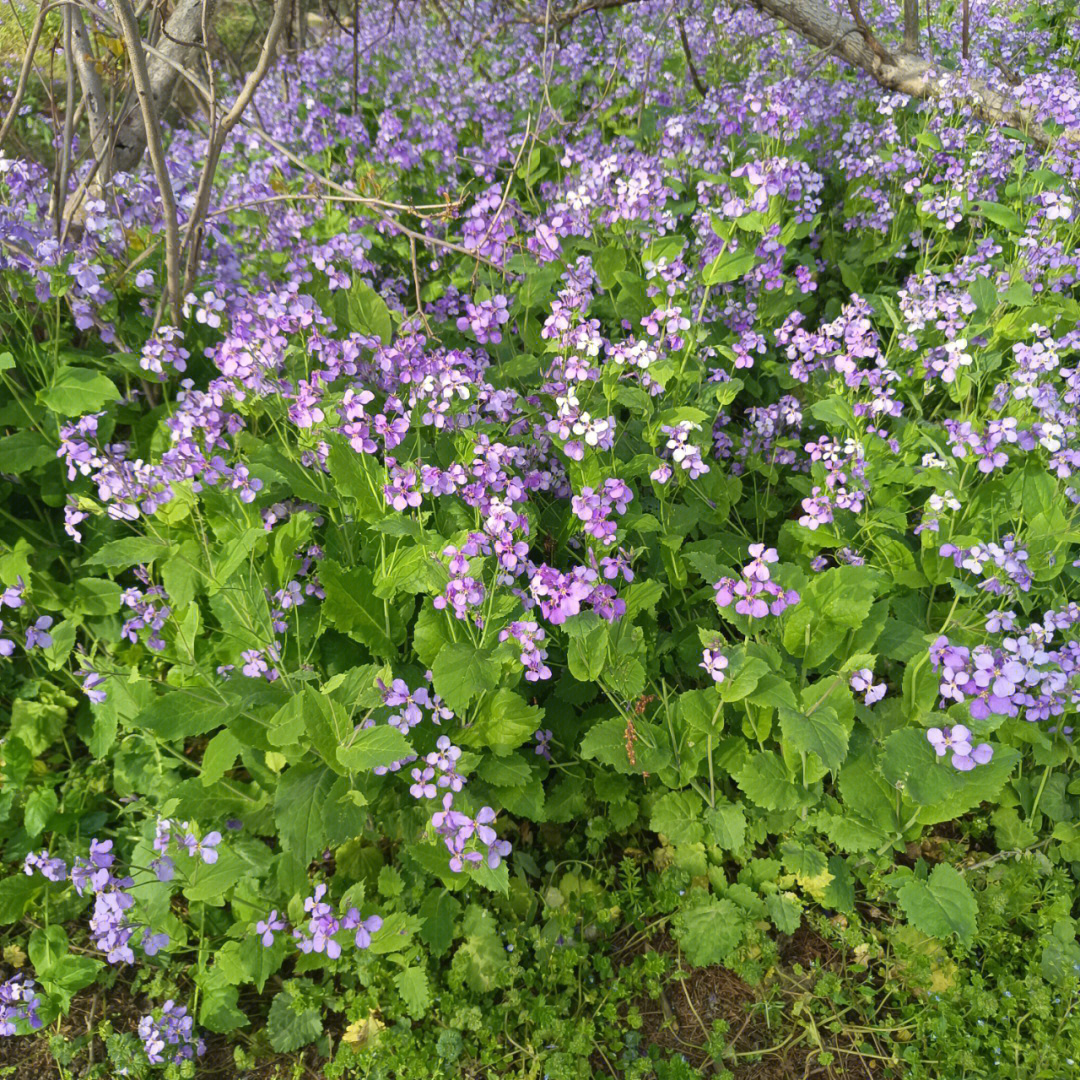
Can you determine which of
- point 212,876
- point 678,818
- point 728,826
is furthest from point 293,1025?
point 728,826

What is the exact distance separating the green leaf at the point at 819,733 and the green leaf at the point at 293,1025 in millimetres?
1494

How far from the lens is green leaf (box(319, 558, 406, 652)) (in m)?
2.20

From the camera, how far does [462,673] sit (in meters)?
1.97

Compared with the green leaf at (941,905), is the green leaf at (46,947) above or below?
below

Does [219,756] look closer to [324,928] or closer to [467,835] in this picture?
[324,928]

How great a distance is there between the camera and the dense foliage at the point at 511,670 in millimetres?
2010

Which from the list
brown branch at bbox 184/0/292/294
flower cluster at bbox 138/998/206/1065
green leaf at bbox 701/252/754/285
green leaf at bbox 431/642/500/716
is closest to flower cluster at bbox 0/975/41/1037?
flower cluster at bbox 138/998/206/1065

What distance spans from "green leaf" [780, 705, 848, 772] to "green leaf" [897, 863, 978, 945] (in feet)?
1.44

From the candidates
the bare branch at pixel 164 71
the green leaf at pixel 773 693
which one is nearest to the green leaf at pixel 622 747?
the green leaf at pixel 773 693

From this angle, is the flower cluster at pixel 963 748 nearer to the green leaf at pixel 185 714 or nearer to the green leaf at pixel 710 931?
the green leaf at pixel 710 931

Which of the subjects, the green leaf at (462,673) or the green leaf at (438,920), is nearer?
the green leaf at (462,673)

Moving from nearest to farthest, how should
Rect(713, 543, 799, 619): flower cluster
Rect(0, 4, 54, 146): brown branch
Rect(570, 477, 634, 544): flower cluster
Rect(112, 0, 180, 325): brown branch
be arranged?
Rect(713, 543, 799, 619): flower cluster
Rect(570, 477, 634, 544): flower cluster
Rect(112, 0, 180, 325): brown branch
Rect(0, 4, 54, 146): brown branch

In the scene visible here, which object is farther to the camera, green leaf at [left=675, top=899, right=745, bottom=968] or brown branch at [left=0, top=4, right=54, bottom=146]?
brown branch at [left=0, top=4, right=54, bottom=146]

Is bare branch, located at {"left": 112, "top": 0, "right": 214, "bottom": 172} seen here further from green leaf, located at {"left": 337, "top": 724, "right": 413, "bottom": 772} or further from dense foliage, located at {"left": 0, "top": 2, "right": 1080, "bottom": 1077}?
green leaf, located at {"left": 337, "top": 724, "right": 413, "bottom": 772}
